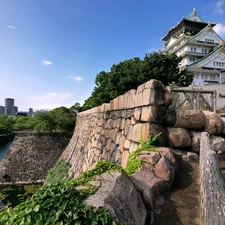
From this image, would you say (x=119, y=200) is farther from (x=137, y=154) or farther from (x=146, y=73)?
(x=146, y=73)

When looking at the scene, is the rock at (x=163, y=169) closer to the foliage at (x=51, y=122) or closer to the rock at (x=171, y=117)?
the rock at (x=171, y=117)

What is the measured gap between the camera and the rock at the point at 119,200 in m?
1.02

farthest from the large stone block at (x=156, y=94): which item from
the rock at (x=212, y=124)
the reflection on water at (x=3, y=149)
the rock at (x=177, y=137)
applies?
the reflection on water at (x=3, y=149)

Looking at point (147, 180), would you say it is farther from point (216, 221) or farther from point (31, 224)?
point (31, 224)

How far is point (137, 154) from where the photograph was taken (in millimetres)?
2207

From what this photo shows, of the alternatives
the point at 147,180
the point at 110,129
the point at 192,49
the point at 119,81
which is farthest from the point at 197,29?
the point at 147,180

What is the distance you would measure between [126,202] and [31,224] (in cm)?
58

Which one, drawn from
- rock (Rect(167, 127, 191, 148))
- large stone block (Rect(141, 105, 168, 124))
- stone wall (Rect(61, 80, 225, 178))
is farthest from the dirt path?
large stone block (Rect(141, 105, 168, 124))

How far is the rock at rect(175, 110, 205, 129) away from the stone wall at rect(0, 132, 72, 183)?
42.1 feet

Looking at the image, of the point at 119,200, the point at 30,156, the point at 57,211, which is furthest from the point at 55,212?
the point at 30,156

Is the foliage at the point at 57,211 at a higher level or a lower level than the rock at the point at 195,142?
lower

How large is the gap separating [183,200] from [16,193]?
38.8ft

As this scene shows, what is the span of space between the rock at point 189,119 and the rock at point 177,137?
0.11 metres

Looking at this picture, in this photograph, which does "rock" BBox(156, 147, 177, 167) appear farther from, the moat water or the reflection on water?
the reflection on water
